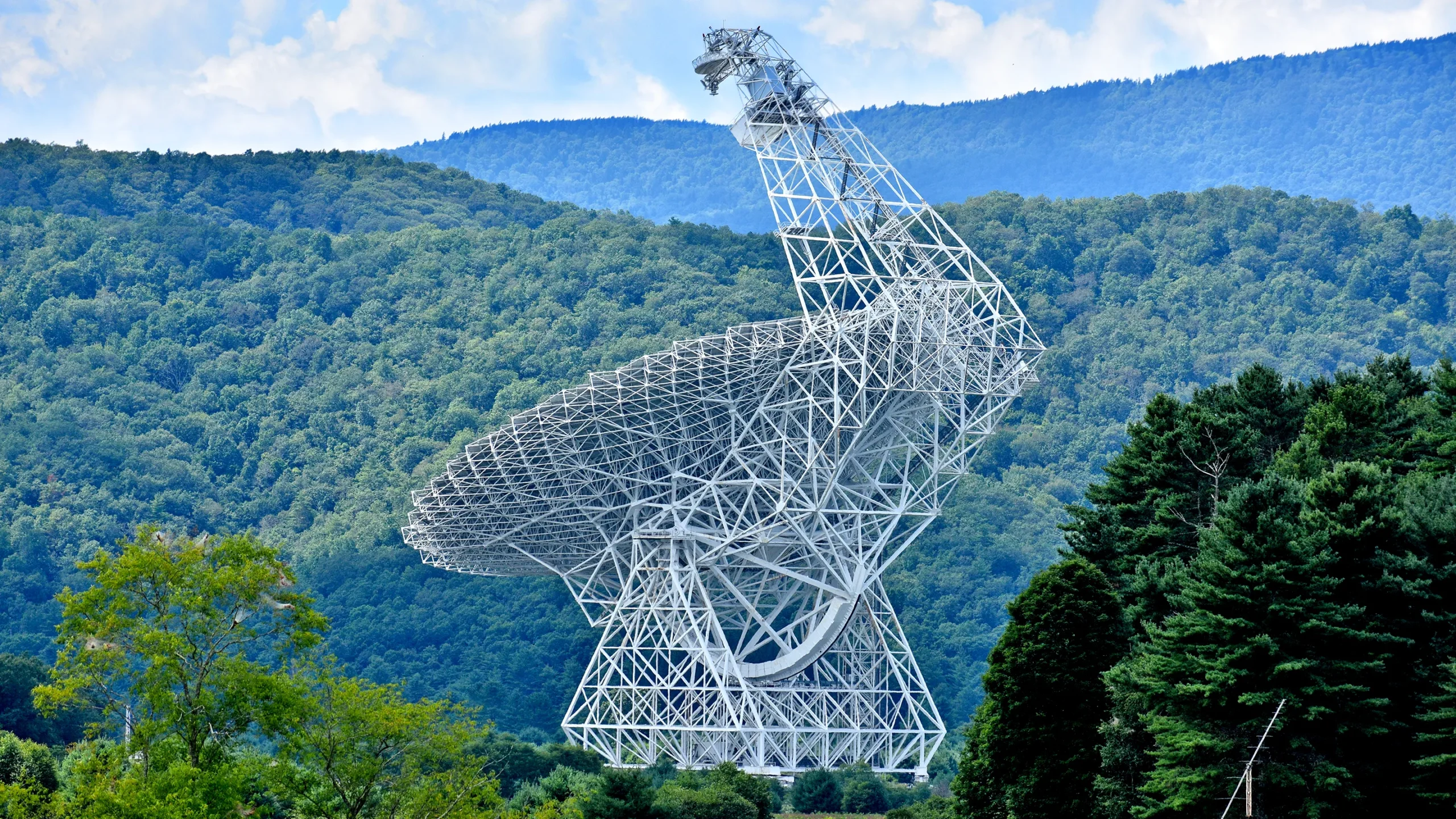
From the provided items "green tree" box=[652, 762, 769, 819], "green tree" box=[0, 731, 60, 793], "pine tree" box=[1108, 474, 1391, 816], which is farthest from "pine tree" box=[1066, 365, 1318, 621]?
"green tree" box=[0, 731, 60, 793]

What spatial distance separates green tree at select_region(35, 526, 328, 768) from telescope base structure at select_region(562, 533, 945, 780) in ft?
87.4

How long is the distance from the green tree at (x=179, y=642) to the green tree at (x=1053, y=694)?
45.6 feet

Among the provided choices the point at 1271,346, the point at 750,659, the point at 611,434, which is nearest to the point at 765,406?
the point at 611,434

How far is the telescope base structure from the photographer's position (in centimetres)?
6250

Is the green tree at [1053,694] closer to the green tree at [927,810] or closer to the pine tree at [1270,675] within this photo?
the green tree at [927,810]

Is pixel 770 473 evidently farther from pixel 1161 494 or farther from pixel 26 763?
pixel 26 763

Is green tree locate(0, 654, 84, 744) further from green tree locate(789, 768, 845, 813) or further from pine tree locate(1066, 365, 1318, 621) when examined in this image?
pine tree locate(1066, 365, 1318, 621)

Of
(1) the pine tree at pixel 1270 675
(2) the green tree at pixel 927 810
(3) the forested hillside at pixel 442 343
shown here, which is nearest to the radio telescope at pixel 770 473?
(2) the green tree at pixel 927 810

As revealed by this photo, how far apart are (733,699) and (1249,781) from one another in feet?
106

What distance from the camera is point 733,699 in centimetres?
6300

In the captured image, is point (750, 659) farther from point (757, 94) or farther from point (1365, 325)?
point (1365, 325)

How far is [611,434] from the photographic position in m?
61.9

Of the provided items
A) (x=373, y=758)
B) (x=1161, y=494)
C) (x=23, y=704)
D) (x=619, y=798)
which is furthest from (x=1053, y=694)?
(x=23, y=704)

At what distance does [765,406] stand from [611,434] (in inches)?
186
